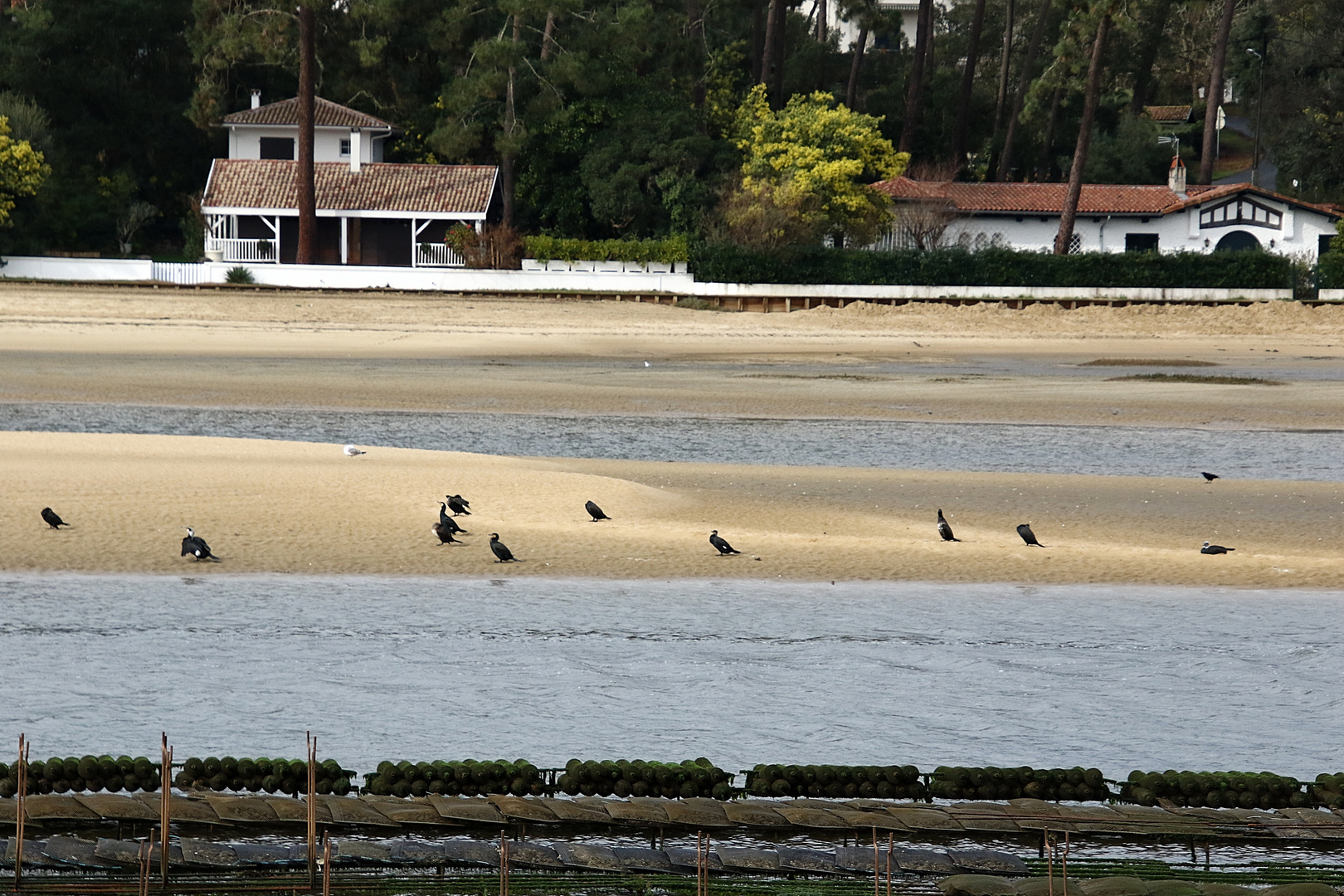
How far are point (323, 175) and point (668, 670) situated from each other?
53.7 metres

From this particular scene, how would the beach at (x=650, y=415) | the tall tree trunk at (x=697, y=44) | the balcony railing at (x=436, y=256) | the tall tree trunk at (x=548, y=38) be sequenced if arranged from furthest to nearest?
the tall tree trunk at (x=697, y=44), the tall tree trunk at (x=548, y=38), the balcony railing at (x=436, y=256), the beach at (x=650, y=415)

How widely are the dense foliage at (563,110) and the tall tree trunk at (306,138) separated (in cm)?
114

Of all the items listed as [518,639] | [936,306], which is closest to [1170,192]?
[936,306]

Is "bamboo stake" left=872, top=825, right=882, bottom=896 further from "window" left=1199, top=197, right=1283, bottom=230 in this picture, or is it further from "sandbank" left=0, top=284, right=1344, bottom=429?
"window" left=1199, top=197, right=1283, bottom=230

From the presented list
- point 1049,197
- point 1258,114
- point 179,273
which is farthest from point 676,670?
point 1258,114

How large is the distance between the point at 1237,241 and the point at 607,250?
26569 millimetres

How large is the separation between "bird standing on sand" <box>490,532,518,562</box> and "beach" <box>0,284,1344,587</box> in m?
0.13

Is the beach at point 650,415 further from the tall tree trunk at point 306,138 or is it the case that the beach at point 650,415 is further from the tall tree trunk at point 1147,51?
the tall tree trunk at point 1147,51

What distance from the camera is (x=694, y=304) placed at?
5434 centimetres

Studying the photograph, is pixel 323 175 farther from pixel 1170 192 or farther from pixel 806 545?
pixel 806 545

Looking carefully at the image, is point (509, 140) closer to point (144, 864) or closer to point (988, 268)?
point (988, 268)

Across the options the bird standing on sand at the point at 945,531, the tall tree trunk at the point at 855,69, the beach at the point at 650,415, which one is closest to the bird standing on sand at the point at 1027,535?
the beach at the point at 650,415

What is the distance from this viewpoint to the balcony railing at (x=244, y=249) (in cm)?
6056

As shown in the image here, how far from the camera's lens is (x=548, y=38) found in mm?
63031
